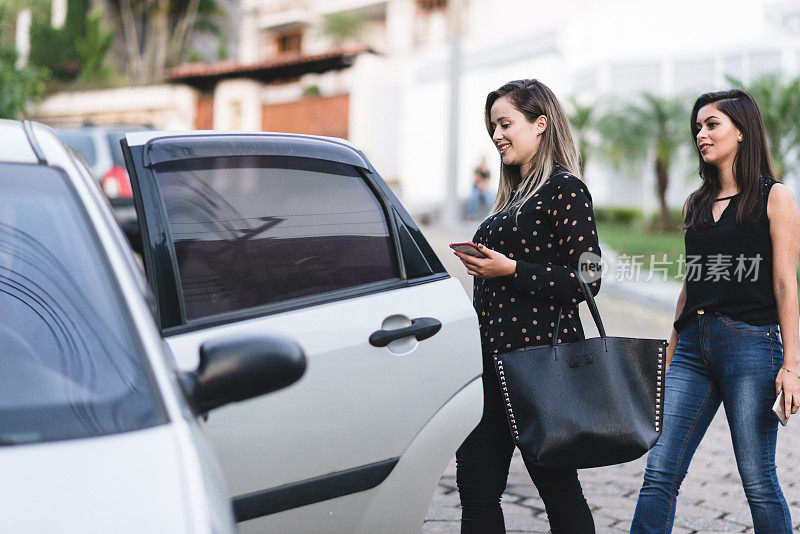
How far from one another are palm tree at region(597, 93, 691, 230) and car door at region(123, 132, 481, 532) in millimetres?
14769

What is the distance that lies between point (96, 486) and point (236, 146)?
4.54ft

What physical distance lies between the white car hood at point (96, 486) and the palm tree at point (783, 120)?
14035mm

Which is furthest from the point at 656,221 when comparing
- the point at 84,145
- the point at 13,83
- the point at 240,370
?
the point at 240,370

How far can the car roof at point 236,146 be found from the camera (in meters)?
2.73

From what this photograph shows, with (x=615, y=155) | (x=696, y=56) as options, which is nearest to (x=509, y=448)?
(x=615, y=155)

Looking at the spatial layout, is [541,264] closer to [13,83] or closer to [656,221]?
[13,83]

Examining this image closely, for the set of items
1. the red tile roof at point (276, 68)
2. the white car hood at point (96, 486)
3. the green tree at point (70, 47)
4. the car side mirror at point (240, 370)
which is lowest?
the white car hood at point (96, 486)

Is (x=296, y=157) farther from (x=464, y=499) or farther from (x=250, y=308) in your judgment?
(x=464, y=499)

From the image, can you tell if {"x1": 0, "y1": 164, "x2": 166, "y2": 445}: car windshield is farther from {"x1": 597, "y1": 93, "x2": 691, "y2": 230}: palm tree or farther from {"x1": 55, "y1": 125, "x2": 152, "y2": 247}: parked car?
{"x1": 597, "y1": 93, "x2": 691, "y2": 230}: palm tree

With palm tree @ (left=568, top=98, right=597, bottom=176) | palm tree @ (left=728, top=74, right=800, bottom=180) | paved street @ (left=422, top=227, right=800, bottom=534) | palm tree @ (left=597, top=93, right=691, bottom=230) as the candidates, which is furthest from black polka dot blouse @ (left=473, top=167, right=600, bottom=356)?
palm tree @ (left=568, top=98, right=597, bottom=176)

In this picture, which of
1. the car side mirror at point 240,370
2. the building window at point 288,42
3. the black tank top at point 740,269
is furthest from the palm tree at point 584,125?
the building window at point 288,42

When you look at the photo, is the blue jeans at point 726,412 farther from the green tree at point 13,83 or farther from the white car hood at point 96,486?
the green tree at point 13,83

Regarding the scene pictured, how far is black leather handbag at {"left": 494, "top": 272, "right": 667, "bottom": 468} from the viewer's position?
2861 millimetres

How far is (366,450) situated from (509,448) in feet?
1.95
